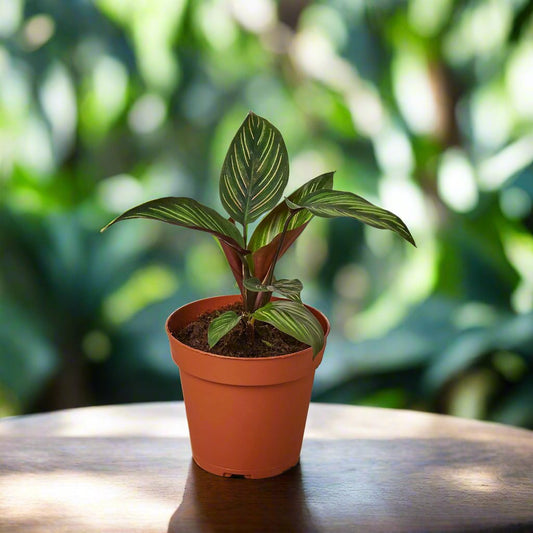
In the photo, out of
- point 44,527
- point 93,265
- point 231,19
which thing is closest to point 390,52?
point 231,19

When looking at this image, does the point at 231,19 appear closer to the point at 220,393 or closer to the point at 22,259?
the point at 22,259

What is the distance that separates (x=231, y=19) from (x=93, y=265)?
0.69 metres

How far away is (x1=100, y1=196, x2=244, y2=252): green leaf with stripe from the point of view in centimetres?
72

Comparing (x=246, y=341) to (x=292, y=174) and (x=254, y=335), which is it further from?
(x=292, y=174)

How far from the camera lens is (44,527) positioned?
73 cm

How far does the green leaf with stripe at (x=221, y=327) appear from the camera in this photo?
0.75m

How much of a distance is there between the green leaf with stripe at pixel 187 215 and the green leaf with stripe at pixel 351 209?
8 centimetres

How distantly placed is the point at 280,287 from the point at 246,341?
9 cm

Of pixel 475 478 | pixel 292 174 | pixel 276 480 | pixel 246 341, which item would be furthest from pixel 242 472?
pixel 292 174

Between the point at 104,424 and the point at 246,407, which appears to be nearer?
the point at 246,407

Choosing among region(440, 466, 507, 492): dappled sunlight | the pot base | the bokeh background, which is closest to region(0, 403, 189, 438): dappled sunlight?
the pot base

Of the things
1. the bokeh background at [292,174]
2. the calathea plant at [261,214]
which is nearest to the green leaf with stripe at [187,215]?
the calathea plant at [261,214]

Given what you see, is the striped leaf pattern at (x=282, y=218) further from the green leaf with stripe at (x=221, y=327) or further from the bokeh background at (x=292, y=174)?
the bokeh background at (x=292, y=174)

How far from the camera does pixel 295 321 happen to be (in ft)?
2.44
